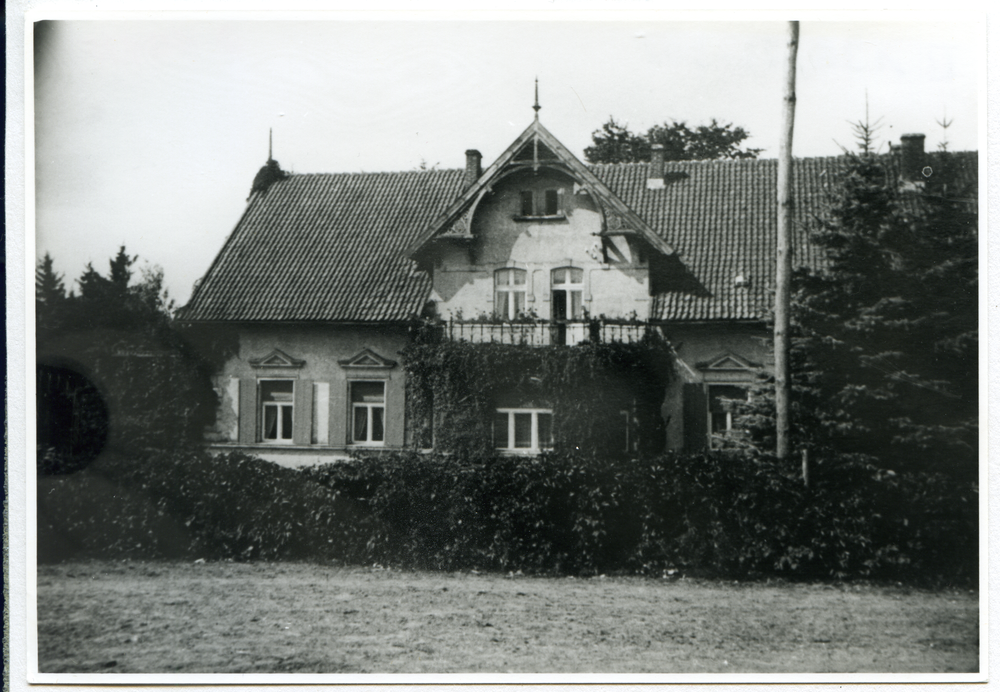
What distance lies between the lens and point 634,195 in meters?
6.62

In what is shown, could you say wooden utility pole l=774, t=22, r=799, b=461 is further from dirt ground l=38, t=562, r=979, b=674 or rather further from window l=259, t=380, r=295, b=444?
window l=259, t=380, r=295, b=444

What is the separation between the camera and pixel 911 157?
5.32m

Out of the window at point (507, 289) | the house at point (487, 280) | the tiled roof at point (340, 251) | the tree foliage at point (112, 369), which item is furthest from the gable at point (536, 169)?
the tree foliage at point (112, 369)

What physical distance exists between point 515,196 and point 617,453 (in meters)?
2.50

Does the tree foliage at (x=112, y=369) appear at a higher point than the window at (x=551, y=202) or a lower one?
lower

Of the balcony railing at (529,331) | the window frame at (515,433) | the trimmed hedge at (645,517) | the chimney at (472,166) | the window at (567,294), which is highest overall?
the chimney at (472,166)

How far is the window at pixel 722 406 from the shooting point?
19.2 feet

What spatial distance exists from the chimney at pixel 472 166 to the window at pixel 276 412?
237 centimetres

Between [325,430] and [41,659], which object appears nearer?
[41,659]

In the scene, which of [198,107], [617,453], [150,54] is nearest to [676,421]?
[617,453]

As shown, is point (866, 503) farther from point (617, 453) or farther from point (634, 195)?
point (634, 195)

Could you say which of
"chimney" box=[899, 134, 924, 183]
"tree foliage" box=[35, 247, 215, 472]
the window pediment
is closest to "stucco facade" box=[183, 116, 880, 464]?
the window pediment

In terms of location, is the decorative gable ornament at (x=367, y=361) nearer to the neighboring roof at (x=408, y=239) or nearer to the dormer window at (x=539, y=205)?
the neighboring roof at (x=408, y=239)
